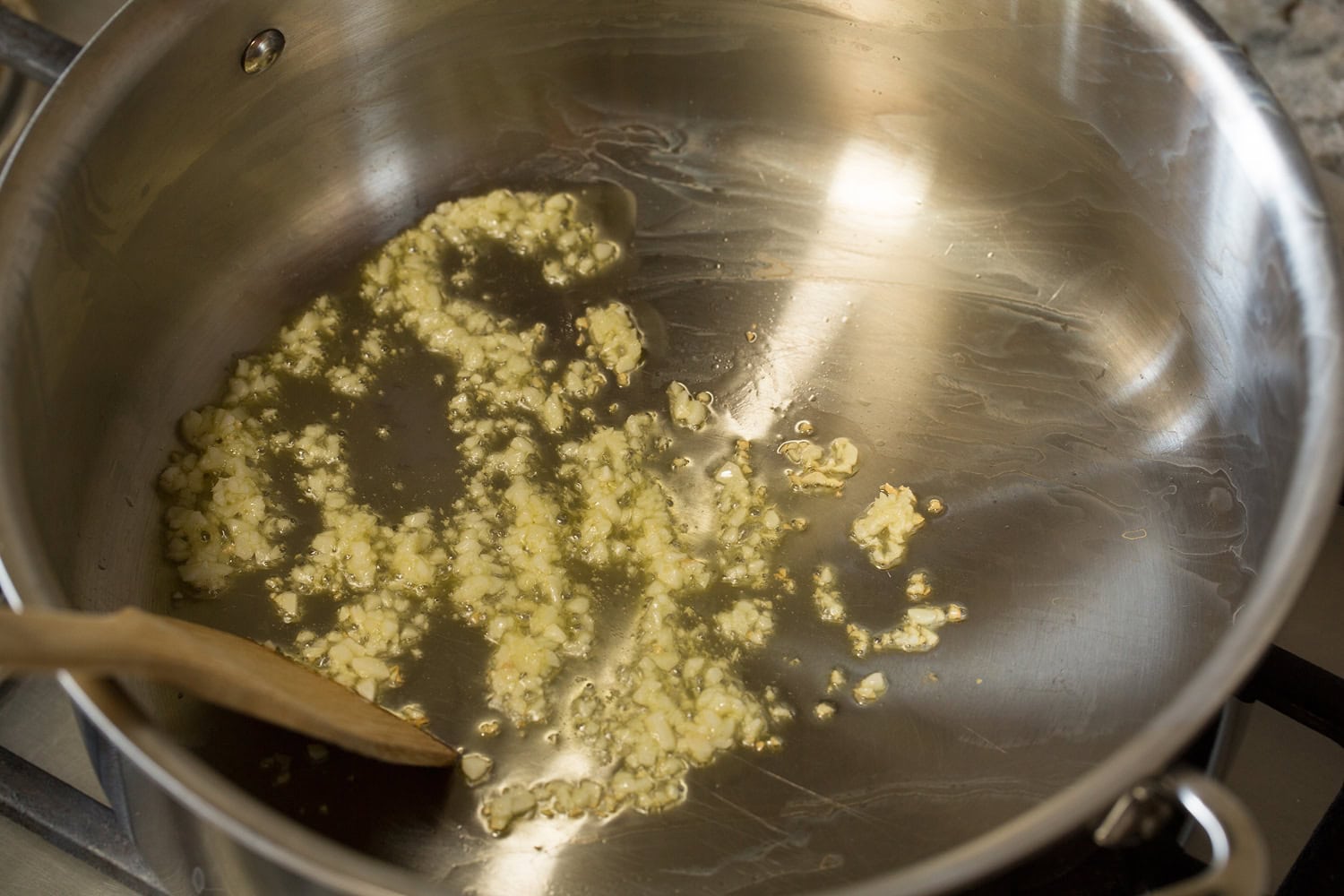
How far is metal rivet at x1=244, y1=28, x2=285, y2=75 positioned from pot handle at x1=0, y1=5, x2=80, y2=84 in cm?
14

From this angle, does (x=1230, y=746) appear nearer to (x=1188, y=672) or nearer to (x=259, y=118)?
(x=1188, y=672)

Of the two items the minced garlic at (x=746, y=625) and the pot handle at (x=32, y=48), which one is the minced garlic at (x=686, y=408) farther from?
the pot handle at (x=32, y=48)

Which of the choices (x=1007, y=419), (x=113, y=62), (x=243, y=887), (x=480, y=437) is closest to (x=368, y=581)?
(x=480, y=437)

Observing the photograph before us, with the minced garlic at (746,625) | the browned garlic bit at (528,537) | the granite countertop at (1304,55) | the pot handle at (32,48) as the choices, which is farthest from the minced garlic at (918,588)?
the pot handle at (32,48)

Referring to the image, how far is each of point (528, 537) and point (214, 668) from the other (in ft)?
0.99

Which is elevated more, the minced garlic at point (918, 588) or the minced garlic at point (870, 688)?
the minced garlic at point (918, 588)

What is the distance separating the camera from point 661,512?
88cm

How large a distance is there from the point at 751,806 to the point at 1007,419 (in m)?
0.40

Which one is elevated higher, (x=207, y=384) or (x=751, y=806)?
(x=207, y=384)

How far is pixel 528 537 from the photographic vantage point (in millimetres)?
859

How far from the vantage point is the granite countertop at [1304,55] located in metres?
1.06

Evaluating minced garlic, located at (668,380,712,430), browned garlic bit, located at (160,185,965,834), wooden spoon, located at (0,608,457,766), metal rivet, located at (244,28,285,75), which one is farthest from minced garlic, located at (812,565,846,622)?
metal rivet, located at (244,28,285,75)

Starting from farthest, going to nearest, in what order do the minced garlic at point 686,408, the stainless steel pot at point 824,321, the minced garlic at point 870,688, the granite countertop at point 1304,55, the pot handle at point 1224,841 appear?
the granite countertop at point 1304,55
the minced garlic at point 686,408
the minced garlic at point 870,688
the stainless steel pot at point 824,321
the pot handle at point 1224,841

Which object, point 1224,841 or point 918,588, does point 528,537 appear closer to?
point 918,588
